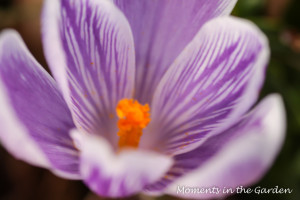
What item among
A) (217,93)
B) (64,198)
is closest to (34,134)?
(217,93)

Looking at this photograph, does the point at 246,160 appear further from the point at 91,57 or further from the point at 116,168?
the point at 91,57

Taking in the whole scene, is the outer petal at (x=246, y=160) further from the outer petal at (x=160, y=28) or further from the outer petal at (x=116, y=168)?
the outer petal at (x=160, y=28)

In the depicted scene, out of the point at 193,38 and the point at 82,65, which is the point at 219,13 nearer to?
the point at 193,38

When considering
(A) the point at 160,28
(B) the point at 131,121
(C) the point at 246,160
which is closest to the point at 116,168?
(C) the point at 246,160

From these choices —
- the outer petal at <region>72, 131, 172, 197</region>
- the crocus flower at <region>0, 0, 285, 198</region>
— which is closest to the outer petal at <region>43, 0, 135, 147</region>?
the crocus flower at <region>0, 0, 285, 198</region>

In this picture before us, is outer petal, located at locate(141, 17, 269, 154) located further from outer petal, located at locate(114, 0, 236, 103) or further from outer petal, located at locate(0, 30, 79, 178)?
outer petal, located at locate(0, 30, 79, 178)

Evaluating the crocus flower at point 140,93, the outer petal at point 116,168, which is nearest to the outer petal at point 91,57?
the crocus flower at point 140,93

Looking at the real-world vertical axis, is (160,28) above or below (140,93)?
above
